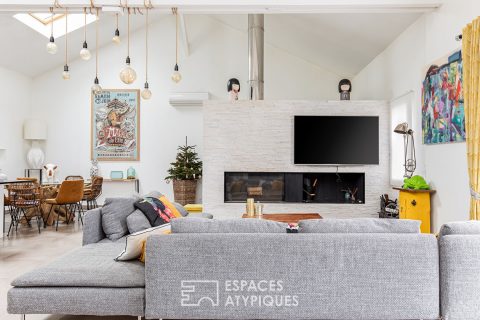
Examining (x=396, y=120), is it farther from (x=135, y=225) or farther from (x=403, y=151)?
(x=135, y=225)

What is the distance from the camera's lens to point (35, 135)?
7879mm

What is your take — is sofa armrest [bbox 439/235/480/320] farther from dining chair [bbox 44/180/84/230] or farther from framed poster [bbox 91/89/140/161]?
framed poster [bbox 91/89/140/161]

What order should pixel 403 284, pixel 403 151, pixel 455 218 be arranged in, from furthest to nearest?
pixel 403 151
pixel 455 218
pixel 403 284

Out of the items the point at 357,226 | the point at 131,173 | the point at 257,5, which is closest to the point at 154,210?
the point at 357,226

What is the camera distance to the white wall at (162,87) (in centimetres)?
810

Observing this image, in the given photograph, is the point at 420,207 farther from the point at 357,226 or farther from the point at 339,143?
the point at 357,226

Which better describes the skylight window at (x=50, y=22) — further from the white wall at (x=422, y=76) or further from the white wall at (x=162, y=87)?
the white wall at (x=422, y=76)

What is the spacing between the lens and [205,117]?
5.77m

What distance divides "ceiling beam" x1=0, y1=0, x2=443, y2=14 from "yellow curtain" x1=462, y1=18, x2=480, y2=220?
1112 mm

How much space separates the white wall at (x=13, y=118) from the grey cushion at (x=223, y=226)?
6725 mm

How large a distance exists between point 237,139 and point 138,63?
12.3 ft

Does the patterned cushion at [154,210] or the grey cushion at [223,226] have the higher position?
the grey cushion at [223,226]

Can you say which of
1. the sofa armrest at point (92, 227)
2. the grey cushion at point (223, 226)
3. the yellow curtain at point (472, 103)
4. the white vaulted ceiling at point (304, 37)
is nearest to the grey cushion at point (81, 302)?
the grey cushion at point (223, 226)

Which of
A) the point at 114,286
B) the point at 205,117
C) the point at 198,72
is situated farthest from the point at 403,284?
the point at 198,72
